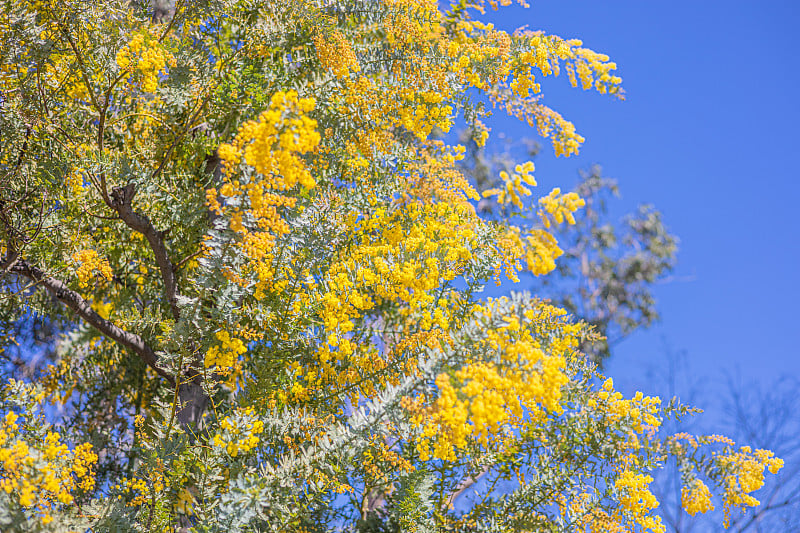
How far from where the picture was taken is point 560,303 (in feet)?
33.4

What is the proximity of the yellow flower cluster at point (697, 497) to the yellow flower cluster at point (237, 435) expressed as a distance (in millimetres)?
2073

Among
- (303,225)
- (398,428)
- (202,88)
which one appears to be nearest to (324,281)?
(303,225)

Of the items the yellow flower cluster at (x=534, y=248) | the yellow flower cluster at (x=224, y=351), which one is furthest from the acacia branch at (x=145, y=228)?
the yellow flower cluster at (x=534, y=248)

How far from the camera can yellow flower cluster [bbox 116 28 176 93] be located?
135 inches

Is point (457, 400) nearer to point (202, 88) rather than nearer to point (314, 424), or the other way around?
point (314, 424)

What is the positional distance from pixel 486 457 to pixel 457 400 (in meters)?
1.17

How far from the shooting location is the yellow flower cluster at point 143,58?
3.43 metres

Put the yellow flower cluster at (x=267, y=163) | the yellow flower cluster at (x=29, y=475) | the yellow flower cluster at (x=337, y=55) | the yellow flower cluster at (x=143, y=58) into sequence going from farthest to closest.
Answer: the yellow flower cluster at (x=337, y=55), the yellow flower cluster at (x=143, y=58), the yellow flower cluster at (x=29, y=475), the yellow flower cluster at (x=267, y=163)

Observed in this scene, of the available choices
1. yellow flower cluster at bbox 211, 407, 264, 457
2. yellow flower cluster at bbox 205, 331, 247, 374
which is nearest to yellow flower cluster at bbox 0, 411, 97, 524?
yellow flower cluster at bbox 211, 407, 264, 457

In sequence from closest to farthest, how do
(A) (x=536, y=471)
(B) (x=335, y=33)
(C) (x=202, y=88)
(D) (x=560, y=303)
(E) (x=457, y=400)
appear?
1. (E) (x=457, y=400)
2. (A) (x=536, y=471)
3. (B) (x=335, y=33)
4. (C) (x=202, y=88)
5. (D) (x=560, y=303)

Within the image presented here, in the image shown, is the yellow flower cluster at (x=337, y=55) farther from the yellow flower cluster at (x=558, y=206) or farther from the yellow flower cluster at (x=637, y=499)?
the yellow flower cluster at (x=637, y=499)

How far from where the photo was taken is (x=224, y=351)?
2.89m

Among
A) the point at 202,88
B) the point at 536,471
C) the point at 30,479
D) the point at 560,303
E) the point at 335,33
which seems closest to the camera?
the point at 30,479

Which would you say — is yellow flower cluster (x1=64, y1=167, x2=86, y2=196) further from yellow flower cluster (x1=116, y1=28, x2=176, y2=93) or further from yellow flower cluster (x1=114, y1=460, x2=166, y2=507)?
yellow flower cluster (x1=114, y1=460, x2=166, y2=507)
